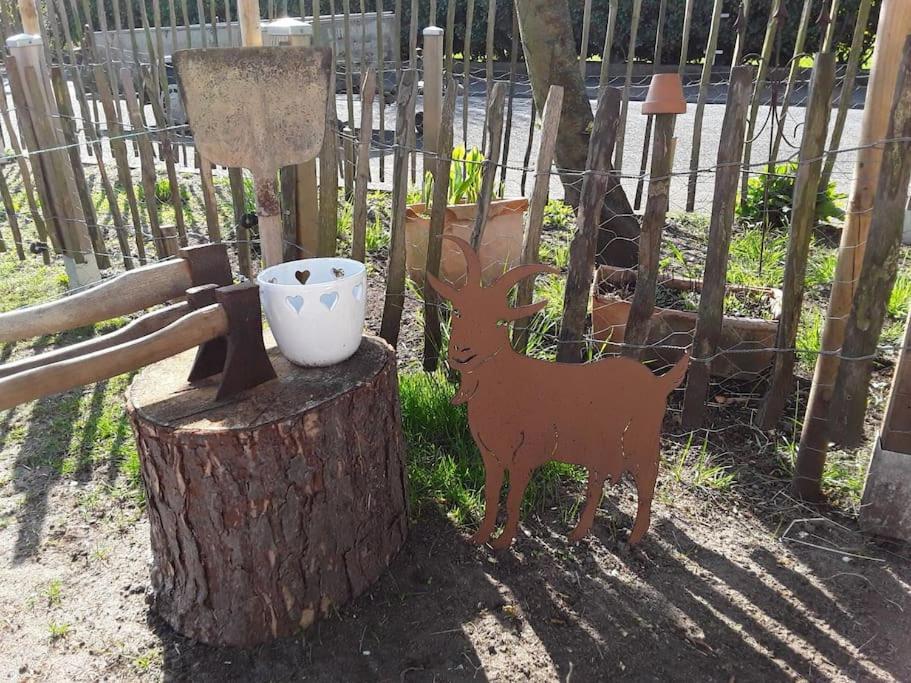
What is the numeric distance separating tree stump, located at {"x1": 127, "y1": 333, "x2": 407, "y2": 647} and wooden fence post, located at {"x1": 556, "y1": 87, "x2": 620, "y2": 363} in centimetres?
70

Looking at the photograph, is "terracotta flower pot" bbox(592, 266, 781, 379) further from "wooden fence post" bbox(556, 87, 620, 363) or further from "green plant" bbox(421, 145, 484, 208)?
"green plant" bbox(421, 145, 484, 208)

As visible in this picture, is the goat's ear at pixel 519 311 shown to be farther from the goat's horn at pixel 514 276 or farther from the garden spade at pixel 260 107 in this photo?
the garden spade at pixel 260 107

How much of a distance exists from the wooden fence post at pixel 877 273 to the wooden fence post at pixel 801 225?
0.69 ft

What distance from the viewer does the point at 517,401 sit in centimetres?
194

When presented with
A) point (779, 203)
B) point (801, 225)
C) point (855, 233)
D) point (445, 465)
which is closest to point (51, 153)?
point (445, 465)

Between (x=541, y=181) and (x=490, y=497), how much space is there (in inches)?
41.4

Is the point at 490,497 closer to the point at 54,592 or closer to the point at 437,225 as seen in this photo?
the point at 437,225

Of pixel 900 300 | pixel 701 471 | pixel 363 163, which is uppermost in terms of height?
pixel 363 163

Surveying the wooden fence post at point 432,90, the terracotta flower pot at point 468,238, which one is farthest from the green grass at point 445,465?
the wooden fence post at point 432,90

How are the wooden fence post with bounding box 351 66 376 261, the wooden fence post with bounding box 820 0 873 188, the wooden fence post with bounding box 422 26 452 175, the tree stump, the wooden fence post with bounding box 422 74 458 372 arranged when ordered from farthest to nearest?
1. the wooden fence post with bounding box 820 0 873 188
2. the wooden fence post with bounding box 422 26 452 175
3. the wooden fence post with bounding box 351 66 376 261
4. the wooden fence post with bounding box 422 74 458 372
5. the tree stump

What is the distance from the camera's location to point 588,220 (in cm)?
223

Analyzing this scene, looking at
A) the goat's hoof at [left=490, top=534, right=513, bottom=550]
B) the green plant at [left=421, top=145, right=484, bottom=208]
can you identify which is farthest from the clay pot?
the green plant at [left=421, top=145, right=484, bottom=208]

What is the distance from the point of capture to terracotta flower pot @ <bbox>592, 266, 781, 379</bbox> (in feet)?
9.32

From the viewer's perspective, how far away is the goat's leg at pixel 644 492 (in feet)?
6.44
